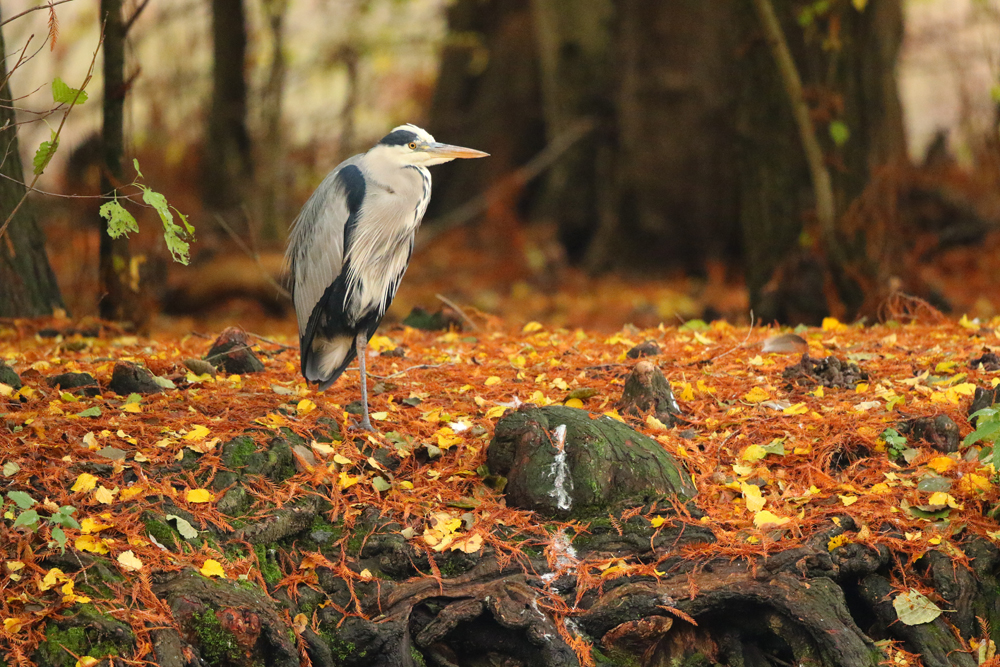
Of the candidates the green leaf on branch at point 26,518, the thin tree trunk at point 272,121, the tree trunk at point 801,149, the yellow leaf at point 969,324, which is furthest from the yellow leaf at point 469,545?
the thin tree trunk at point 272,121

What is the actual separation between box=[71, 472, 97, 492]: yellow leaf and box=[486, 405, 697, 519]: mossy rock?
152 centimetres

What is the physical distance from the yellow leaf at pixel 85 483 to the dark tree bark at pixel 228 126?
9369 mm

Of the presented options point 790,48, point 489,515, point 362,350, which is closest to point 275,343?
point 362,350

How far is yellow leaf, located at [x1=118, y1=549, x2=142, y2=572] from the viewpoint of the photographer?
3193 millimetres

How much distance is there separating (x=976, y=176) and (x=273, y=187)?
27.5 feet

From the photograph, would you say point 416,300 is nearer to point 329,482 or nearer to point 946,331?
point 946,331

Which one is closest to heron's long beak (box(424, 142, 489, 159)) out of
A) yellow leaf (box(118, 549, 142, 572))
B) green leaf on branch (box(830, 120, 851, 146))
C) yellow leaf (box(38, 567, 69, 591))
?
yellow leaf (box(118, 549, 142, 572))

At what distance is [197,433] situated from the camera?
12.8 feet

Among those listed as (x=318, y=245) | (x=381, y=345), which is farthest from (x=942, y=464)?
(x=381, y=345)

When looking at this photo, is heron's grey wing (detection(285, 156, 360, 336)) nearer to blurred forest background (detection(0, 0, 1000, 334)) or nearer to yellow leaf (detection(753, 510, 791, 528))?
blurred forest background (detection(0, 0, 1000, 334))

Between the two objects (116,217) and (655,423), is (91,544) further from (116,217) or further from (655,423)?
(655,423)

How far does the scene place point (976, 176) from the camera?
11.5 metres

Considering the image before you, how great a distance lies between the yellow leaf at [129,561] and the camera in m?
3.19

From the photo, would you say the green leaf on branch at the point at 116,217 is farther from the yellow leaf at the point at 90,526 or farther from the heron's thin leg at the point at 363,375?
the heron's thin leg at the point at 363,375
